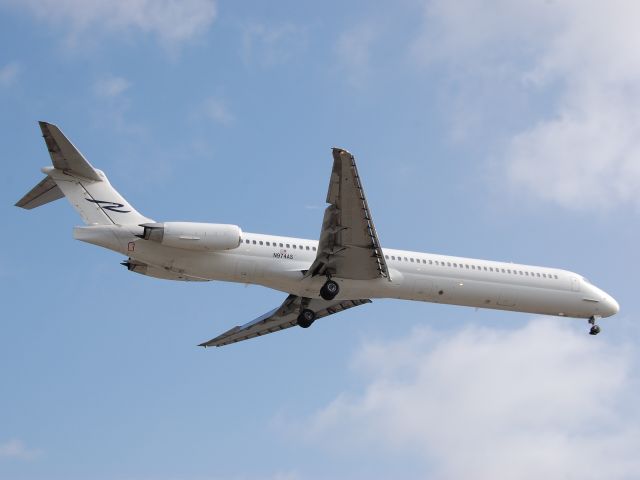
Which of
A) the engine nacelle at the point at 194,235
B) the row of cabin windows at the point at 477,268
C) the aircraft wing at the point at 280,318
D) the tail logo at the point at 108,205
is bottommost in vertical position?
the engine nacelle at the point at 194,235

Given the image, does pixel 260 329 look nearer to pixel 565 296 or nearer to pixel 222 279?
pixel 222 279

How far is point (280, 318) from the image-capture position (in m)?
33.9

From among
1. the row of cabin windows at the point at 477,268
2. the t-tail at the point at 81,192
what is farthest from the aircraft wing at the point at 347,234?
the t-tail at the point at 81,192

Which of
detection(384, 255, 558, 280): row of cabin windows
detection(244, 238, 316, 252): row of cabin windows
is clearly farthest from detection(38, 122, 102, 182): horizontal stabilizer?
detection(384, 255, 558, 280): row of cabin windows

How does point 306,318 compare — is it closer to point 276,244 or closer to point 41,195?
point 276,244

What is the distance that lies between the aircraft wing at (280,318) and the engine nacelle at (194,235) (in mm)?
6817

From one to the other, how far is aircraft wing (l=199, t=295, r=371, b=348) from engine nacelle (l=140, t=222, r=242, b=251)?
6817mm

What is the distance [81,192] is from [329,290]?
7.91m

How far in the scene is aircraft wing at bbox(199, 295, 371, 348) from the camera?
32906mm

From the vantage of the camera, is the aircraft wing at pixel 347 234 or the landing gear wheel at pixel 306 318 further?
the landing gear wheel at pixel 306 318

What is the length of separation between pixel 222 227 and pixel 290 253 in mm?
2750

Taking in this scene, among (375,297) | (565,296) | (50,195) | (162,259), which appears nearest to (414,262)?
(375,297)

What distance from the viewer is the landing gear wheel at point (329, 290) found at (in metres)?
28.4

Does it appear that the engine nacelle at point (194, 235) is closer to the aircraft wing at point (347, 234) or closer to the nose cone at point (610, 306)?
the aircraft wing at point (347, 234)
